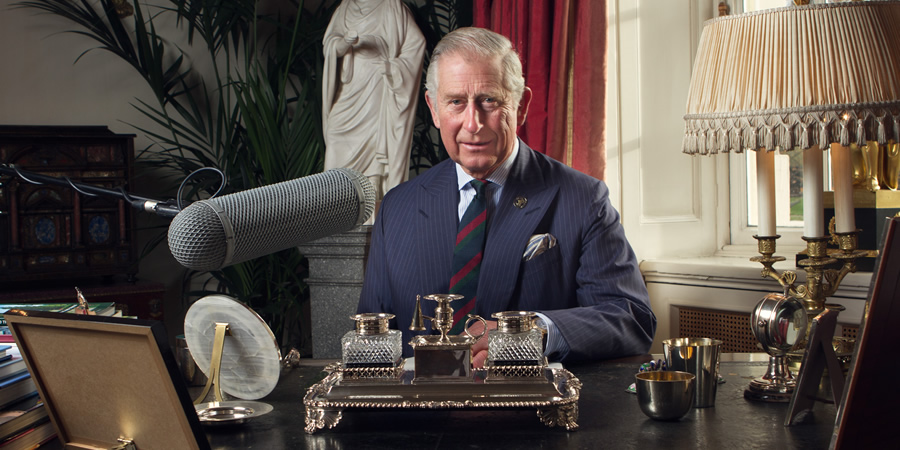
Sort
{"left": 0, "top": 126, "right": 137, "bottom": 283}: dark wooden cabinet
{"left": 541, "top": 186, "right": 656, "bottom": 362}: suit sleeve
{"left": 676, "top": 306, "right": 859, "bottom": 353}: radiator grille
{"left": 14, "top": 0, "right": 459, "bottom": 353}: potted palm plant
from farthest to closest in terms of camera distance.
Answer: {"left": 14, "top": 0, "right": 459, "bottom": 353}: potted palm plant, {"left": 0, "top": 126, "right": 137, "bottom": 283}: dark wooden cabinet, {"left": 676, "top": 306, "right": 859, "bottom": 353}: radiator grille, {"left": 541, "top": 186, "right": 656, "bottom": 362}: suit sleeve

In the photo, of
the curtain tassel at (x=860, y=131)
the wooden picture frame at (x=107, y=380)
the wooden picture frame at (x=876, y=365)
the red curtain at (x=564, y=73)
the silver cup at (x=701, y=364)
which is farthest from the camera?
A: the red curtain at (x=564, y=73)

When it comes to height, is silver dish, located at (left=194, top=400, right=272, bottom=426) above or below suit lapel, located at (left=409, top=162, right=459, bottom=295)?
below

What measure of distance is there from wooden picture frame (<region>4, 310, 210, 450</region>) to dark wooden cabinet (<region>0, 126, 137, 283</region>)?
10.5ft

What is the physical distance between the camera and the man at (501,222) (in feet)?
6.68

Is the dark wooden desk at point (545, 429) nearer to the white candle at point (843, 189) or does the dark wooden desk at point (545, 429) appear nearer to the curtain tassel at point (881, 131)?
the white candle at point (843, 189)

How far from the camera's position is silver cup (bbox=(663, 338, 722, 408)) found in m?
1.32

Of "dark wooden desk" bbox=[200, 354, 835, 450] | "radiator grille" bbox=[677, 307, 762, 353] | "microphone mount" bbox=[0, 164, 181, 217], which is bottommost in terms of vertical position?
"radiator grille" bbox=[677, 307, 762, 353]

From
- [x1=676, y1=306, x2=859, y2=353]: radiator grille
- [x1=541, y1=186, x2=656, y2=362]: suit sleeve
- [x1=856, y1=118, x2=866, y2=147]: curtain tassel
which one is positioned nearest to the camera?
[x1=856, y1=118, x2=866, y2=147]: curtain tassel

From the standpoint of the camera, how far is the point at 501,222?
6.81ft

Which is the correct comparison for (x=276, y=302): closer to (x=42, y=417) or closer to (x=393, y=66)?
(x=393, y=66)

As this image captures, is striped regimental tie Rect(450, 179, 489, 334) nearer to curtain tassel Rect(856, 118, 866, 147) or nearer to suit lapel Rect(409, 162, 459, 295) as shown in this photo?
suit lapel Rect(409, 162, 459, 295)

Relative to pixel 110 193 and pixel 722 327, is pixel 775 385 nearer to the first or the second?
pixel 110 193

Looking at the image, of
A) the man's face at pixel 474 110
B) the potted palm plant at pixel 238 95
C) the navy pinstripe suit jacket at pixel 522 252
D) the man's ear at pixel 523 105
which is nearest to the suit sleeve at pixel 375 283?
the navy pinstripe suit jacket at pixel 522 252

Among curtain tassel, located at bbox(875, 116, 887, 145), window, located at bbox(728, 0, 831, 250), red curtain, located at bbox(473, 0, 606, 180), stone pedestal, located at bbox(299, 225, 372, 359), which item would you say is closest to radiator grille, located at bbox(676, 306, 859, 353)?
window, located at bbox(728, 0, 831, 250)
